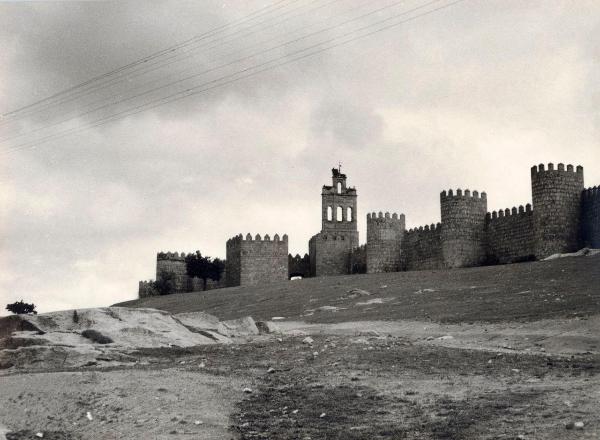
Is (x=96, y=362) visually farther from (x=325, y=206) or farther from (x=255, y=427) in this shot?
(x=325, y=206)

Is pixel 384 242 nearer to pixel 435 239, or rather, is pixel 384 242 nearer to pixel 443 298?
pixel 435 239

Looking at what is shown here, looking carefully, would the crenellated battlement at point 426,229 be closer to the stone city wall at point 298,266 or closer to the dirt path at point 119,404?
the stone city wall at point 298,266

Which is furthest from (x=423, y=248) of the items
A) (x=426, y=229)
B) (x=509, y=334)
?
(x=509, y=334)

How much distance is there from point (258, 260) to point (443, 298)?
2585cm

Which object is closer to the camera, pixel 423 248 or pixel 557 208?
pixel 557 208

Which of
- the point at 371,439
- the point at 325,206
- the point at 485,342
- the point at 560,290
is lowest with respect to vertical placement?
the point at 371,439

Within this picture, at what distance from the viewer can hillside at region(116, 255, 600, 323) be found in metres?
17.0

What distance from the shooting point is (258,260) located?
152ft

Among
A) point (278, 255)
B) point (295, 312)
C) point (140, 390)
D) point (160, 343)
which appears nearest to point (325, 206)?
point (278, 255)

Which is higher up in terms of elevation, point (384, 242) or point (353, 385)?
point (384, 242)

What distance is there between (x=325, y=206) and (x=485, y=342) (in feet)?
121

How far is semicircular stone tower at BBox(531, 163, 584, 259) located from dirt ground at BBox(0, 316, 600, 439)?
19334 mm

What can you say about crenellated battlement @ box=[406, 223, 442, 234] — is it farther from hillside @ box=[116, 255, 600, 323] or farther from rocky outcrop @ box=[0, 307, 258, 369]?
rocky outcrop @ box=[0, 307, 258, 369]

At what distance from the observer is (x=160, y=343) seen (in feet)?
46.9
